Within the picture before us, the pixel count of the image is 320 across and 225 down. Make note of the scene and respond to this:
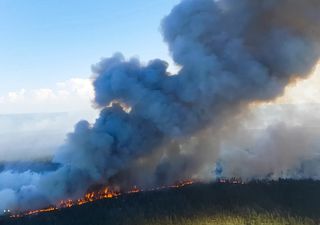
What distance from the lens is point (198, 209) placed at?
15875cm

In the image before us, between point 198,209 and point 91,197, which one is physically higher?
point 91,197

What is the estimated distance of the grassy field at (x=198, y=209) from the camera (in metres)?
148

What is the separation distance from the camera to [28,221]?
147 m

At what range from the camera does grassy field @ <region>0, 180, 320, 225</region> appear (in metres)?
148

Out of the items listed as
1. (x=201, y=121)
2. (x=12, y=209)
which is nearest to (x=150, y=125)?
(x=201, y=121)

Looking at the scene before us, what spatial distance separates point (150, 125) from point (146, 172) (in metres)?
21.1

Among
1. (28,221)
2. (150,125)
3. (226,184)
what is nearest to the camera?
(28,221)

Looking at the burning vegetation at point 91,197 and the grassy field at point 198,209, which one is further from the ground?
the burning vegetation at point 91,197

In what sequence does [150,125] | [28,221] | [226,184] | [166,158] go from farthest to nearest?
[226,184], [166,158], [150,125], [28,221]

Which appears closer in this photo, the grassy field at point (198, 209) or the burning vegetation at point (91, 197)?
the grassy field at point (198, 209)

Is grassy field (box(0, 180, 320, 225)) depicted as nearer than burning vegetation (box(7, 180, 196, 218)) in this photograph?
Yes

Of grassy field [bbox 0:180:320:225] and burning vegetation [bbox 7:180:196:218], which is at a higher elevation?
burning vegetation [bbox 7:180:196:218]

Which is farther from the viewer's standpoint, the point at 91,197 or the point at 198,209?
the point at 91,197

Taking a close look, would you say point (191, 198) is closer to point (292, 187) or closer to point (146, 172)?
point (146, 172)
